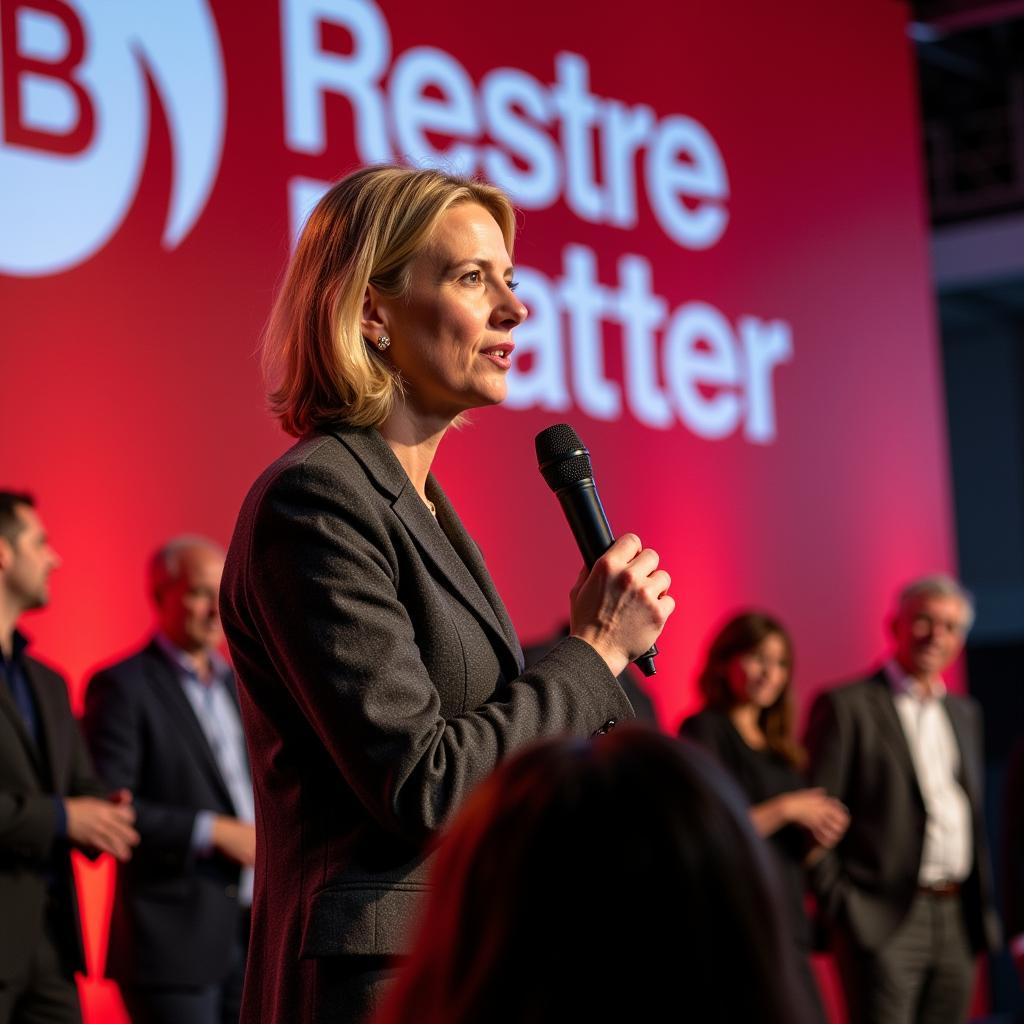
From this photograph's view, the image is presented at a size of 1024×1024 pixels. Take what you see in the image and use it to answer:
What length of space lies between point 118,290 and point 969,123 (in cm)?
928

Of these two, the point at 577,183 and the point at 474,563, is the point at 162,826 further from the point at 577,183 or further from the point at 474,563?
the point at 577,183

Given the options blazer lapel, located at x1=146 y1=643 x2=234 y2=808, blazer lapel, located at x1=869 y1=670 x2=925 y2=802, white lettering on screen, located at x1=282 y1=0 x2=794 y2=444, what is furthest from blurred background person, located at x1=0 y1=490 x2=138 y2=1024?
blazer lapel, located at x1=869 y1=670 x2=925 y2=802

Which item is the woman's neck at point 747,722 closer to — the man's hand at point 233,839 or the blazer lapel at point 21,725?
the man's hand at point 233,839

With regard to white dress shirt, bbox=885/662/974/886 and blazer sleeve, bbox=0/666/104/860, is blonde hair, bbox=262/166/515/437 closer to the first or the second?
blazer sleeve, bbox=0/666/104/860

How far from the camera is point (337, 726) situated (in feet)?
5.46

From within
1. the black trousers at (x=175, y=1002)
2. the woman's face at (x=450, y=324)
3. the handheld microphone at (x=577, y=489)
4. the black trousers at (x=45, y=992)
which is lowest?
the black trousers at (x=175, y=1002)

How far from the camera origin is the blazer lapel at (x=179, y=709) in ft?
14.3

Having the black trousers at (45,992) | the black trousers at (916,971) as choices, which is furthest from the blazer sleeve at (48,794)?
the black trousers at (916,971)

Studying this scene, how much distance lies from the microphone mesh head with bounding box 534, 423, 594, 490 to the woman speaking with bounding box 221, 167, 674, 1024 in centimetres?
12

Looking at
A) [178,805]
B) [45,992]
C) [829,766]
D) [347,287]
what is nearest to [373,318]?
[347,287]

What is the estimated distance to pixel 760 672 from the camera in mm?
5438

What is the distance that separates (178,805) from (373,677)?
285 cm

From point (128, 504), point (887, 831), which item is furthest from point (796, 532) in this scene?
point (128, 504)

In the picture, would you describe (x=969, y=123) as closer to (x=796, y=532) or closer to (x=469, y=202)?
(x=796, y=532)
